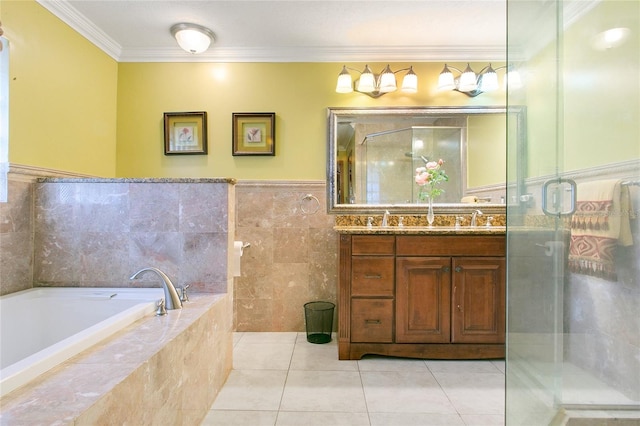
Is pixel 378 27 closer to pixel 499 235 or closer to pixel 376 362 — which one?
pixel 499 235

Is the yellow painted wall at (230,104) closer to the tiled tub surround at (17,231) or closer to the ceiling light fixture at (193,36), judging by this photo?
the ceiling light fixture at (193,36)

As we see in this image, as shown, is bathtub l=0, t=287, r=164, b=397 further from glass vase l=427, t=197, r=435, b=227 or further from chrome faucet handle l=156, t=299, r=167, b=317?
glass vase l=427, t=197, r=435, b=227

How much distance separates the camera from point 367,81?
2461 mm

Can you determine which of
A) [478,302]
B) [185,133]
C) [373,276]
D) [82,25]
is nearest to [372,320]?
[373,276]

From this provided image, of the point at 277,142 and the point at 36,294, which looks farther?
the point at 277,142

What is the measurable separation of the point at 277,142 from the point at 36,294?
1.78 meters

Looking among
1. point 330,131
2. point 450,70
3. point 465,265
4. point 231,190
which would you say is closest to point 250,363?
point 231,190

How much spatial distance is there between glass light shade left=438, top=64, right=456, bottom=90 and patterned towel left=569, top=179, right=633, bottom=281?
1.48m

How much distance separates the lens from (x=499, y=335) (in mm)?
2039

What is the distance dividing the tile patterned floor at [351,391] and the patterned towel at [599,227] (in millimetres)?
829

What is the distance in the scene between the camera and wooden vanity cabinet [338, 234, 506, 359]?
2.04 metres

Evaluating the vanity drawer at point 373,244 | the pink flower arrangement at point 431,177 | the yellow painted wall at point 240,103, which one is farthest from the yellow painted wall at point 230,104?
the vanity drawer at point 373,244

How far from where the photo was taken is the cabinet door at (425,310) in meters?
2.04

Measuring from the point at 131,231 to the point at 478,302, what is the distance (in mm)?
2155
